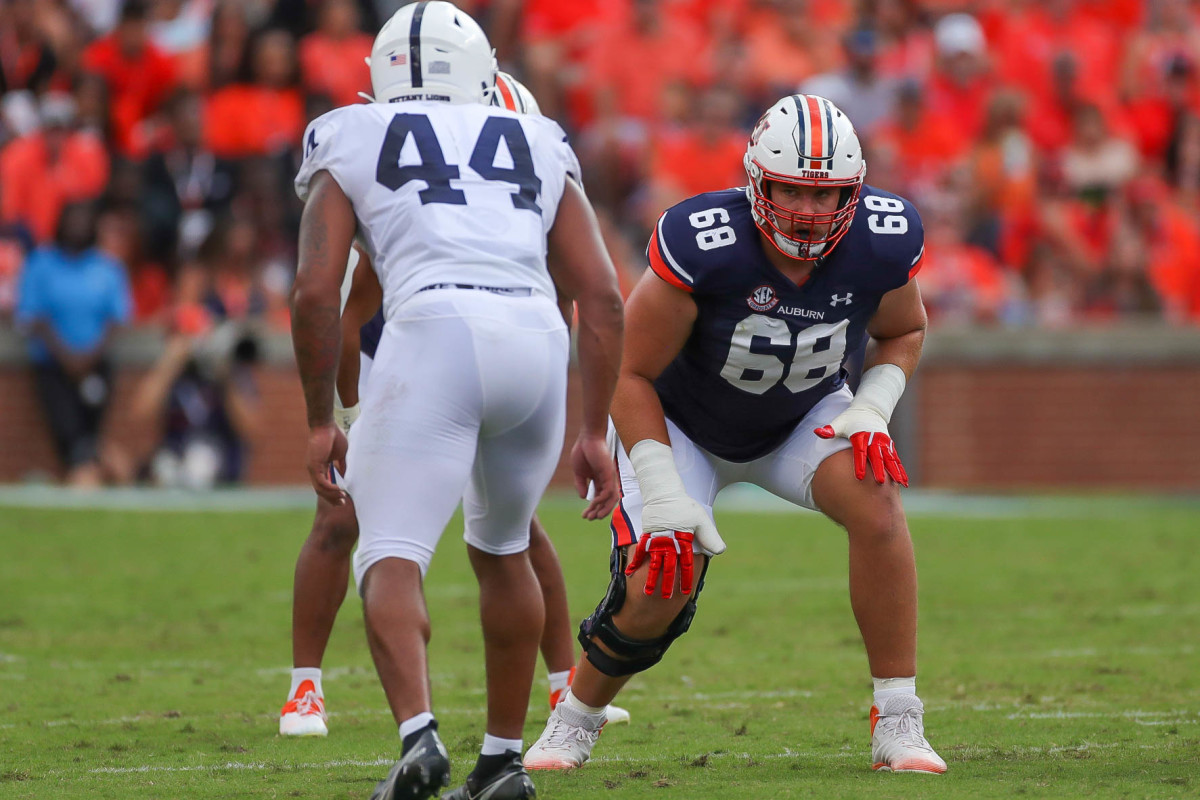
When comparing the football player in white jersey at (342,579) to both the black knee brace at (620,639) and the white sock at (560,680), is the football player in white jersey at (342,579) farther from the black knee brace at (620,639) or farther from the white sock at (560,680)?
the black knee brace at (620,639)

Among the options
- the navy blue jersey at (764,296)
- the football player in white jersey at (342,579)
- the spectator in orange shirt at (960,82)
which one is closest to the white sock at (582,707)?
the football player in white jersey at (342,579)

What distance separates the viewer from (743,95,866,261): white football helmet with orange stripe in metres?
4.55

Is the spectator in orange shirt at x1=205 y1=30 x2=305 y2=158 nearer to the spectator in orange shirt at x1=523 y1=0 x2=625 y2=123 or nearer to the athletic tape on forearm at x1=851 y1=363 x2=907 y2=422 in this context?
the spectator in orange shirt at x1=523 y1=0 x2=625 y2=123

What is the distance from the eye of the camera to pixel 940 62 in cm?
1452

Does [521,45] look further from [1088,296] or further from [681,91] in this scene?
[1088,296]

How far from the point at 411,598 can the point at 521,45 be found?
10.9 m

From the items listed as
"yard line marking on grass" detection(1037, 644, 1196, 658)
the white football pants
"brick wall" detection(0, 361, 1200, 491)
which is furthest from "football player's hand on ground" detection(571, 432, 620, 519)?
"brick wall" detection(0, 361, 1200, 491)

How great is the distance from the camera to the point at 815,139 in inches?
180

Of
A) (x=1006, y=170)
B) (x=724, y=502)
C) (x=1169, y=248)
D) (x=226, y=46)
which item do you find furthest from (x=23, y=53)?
(x=1169, y=248)

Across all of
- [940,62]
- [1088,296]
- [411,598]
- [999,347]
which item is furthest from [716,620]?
[940,62]

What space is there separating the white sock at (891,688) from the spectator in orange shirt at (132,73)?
398 inches

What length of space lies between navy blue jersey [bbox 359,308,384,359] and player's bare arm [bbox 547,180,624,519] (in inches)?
48.0

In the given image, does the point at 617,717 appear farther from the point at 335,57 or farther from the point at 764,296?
the point at 335,57

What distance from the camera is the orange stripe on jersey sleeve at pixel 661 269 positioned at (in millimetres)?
4633
